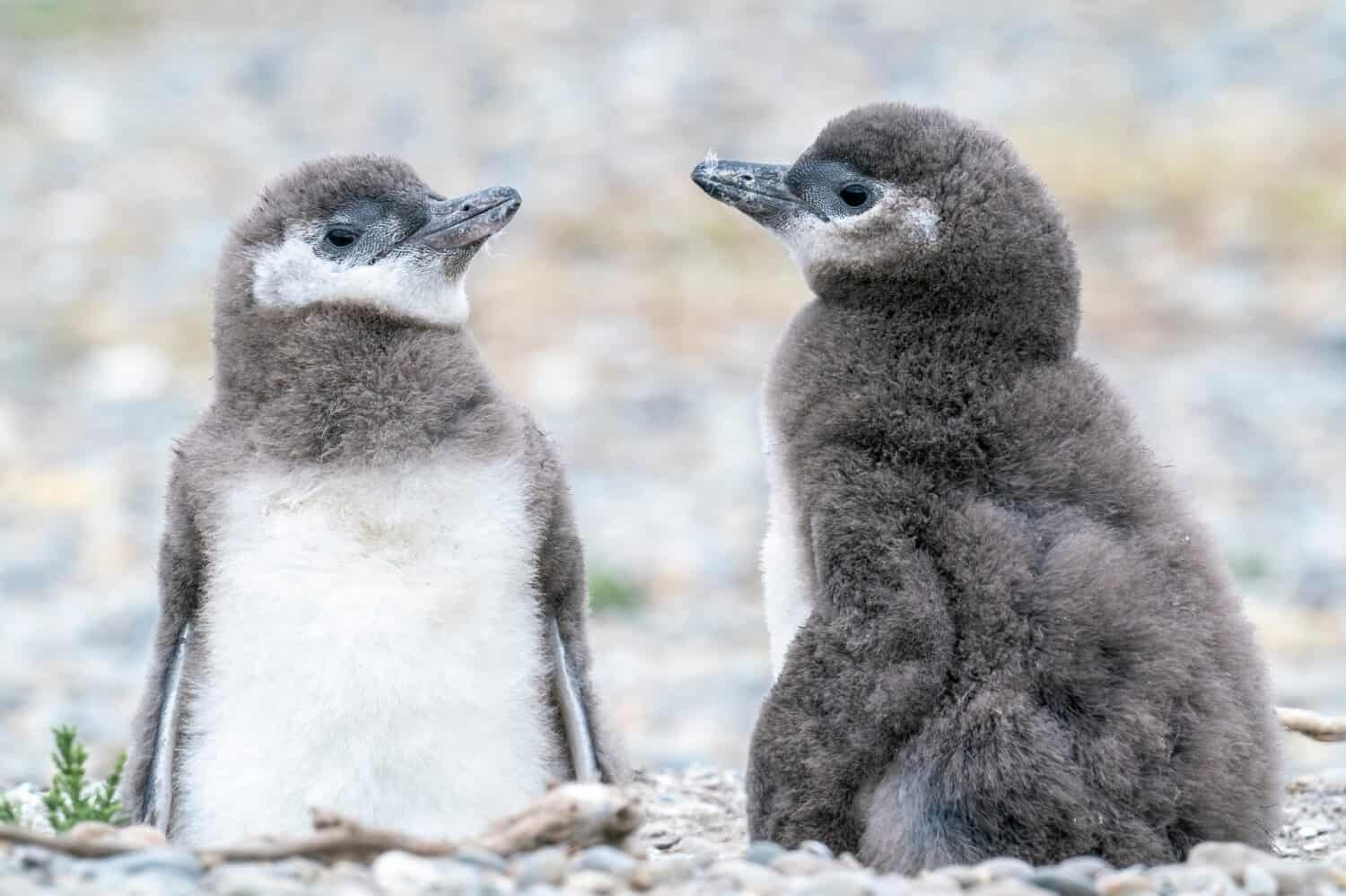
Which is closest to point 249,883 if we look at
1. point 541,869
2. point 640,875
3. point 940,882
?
point 541,869

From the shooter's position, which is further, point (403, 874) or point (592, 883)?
point (592, 883)

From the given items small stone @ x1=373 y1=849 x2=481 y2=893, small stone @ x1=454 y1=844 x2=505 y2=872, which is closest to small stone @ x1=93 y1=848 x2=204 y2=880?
small stone @ x1=373 y1=849 x2=481 y2=893

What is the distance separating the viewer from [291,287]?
17.2ft

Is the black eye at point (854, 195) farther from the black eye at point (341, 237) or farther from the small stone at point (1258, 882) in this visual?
the small stone at point (1258, 882)

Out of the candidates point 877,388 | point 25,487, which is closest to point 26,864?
point 877,388

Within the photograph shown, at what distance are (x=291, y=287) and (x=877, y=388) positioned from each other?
1549 millimetres

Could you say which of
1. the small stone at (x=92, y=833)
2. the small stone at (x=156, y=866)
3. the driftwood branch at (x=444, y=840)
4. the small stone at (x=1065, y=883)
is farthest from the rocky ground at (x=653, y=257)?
the small stone at (x=156, y=866)

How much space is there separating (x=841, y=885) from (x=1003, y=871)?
386 mm

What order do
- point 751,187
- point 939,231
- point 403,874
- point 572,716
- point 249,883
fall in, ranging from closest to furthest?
point 249,883 < point 403,874 < point 939,231 < point 572,716 < point 751,187

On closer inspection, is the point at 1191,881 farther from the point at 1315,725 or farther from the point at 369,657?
the point at 369,657

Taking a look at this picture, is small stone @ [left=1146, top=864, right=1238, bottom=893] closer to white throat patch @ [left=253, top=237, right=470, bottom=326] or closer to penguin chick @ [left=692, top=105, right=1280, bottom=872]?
penguin chick @ [left=692, top=105, right=1280, bottom=872]

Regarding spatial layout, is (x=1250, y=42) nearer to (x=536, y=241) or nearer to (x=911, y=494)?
(x=536, y=241)

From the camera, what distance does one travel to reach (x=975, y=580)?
4512 mm

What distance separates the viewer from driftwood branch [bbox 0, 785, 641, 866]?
4.10 metres
